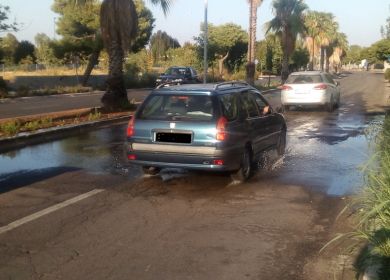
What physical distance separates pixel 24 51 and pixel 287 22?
38248mm

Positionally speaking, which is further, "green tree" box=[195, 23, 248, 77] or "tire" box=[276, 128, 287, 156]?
"green tree" box=[195, 23, 248, 77]

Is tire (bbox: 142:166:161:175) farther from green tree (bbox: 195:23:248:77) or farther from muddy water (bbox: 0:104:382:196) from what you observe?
green tree (bbox: 195:23:248:77)

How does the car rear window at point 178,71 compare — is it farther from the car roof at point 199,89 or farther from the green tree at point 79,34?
the car roof at point 199,89

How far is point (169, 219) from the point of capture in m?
6.45

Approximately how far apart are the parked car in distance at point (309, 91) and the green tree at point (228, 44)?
35.8 meters

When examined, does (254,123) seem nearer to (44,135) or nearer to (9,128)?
(44,135)

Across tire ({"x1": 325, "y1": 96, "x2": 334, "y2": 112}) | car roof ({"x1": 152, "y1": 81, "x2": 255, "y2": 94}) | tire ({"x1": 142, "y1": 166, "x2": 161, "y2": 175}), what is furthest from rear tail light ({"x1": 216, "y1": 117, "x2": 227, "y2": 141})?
tire ({"x1": 325, "y1": 96, "x2": 334, "y2": 112})

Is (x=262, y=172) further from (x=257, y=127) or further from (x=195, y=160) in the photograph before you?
(x=195, y=160)

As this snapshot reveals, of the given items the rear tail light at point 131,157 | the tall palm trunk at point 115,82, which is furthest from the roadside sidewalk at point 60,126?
the rear tail light at point 131,157

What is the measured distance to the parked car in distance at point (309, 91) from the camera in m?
21.3

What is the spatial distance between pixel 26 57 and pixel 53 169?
6341 centimetres

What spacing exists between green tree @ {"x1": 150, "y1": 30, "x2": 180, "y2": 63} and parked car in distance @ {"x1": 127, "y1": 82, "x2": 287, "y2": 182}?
78.3 meters

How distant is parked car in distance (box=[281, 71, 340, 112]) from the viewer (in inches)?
840

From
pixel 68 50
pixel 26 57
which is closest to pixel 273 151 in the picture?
pixel 68 50
